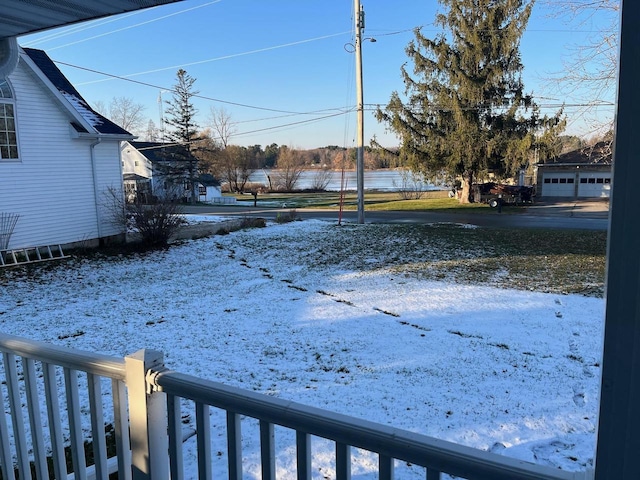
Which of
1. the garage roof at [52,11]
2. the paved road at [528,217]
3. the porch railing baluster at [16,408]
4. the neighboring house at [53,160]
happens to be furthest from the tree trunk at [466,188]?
the porch railing baluster at [16,408]

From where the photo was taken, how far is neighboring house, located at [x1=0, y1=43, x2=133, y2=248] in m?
10.5

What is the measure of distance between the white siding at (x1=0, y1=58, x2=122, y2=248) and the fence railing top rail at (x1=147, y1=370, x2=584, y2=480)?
1117 cm

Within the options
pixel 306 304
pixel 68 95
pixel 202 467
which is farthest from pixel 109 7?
pixel 68 95

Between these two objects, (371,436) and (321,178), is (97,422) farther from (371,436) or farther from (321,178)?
(321,178)

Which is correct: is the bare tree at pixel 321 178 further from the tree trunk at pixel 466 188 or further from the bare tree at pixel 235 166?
the tree trunk at pixel 466 188

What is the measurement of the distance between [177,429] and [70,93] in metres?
13.8

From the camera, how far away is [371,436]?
3.88 ft

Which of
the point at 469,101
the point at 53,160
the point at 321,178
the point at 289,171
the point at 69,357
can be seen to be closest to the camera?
the point at 69,357

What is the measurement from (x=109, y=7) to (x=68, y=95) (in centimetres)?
1220

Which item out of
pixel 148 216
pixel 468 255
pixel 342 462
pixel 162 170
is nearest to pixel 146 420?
pixel 342 462

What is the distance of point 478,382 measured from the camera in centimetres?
425

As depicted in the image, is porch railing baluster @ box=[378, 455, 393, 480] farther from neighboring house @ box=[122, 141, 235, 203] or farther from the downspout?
neighboring house @ box=[122, 141, 235, 203]

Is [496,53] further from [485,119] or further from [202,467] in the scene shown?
[202,467]

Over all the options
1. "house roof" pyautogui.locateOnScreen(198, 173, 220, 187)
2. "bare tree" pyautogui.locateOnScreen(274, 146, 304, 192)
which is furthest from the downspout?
"bare tree" pyautogui.locateOnScreen(274, 146, 304, 192)
